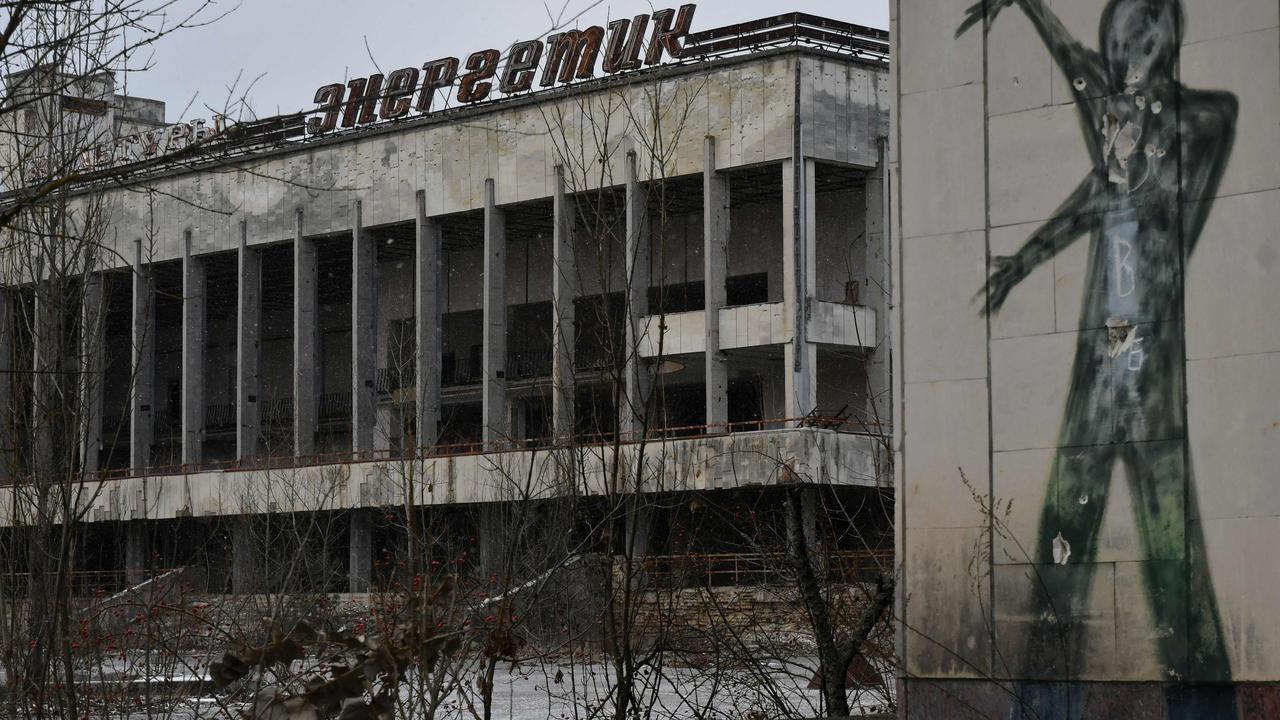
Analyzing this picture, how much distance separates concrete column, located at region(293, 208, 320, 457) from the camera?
49906 millimetres

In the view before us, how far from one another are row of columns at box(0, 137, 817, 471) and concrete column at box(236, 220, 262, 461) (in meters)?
0.04

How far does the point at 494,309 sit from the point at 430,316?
2.41m

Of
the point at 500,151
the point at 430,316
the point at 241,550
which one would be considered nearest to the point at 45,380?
Answer: the point at 500,151

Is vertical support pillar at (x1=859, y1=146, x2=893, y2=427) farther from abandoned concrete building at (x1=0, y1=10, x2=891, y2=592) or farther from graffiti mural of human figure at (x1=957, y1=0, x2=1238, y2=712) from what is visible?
graffiti mural of human figure at (x1=957, y1=0, x2=1238, y2=712)

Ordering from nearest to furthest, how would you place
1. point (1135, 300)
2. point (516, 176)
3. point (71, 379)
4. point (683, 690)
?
point (1135, 300)
point (71, 379)
point (683, 690)
point (516, 176)

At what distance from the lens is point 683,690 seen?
21.8 meters

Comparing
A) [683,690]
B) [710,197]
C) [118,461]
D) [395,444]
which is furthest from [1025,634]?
[118,461]

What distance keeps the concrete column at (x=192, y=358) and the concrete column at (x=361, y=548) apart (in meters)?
6.86

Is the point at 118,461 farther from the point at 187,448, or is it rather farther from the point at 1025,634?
the point at 1025,634

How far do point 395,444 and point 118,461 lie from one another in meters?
17.5

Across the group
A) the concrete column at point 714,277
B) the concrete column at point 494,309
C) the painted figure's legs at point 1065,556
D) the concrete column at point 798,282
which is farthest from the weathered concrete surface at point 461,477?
the painted figure's legs at point 1065,556

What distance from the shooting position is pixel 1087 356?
25.8 feet

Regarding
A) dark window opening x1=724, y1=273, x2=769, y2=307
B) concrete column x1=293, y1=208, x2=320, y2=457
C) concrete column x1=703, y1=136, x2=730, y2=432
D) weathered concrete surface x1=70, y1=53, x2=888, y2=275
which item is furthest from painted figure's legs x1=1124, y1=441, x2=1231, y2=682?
concrete column x1=293, y1=208, x2=320, y2=457

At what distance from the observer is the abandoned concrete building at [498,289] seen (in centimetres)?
4116
